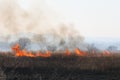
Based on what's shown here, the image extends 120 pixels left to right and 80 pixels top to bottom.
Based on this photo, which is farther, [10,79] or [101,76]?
[101,76]

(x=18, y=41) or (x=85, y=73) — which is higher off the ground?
(x=18, y=41)

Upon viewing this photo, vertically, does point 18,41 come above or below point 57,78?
above

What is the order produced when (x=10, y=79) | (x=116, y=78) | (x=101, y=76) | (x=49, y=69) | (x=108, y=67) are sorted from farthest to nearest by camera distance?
(x=108, y=67), (x=49, y=69), (x=101, y=76), (x=116, y=78), (x=10, y=79)

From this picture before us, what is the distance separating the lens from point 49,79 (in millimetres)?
22938

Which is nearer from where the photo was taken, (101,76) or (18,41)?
(101,76)

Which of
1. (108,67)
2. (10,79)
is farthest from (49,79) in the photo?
(108,67)

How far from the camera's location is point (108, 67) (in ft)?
104

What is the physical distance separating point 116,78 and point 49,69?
6.53 metres

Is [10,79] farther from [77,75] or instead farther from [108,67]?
[108,67]

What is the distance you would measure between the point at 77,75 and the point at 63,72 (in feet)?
4.24

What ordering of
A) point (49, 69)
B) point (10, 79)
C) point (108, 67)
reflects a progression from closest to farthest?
1. point (10, 79)
2. point (49, 69)
3. point (108, 67)

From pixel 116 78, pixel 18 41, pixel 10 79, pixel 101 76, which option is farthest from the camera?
pixel 18 41

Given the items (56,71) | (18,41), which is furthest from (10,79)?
(18,41)

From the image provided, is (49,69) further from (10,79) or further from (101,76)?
(10,79)
